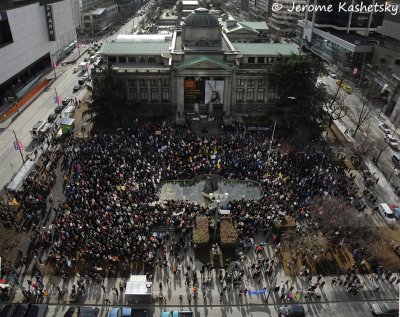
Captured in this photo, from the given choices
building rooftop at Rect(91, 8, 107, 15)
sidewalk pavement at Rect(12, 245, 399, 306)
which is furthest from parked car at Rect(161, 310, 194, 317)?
building rooftop at Rect(91, 8, 107, 15)

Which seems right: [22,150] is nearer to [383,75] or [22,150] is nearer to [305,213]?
[305,213]

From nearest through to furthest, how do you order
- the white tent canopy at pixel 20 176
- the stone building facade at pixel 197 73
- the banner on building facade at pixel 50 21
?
the white tent canopy at pixel 20 176
the stone building facade at pixel 197 73
the banner on building facade at pixel 50 21

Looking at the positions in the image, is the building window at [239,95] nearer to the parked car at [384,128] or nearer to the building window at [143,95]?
A: the building window at [143,95]

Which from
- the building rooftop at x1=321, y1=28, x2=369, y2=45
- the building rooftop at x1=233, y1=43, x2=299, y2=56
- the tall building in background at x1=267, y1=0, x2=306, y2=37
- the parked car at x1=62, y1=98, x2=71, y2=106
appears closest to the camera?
the building rooftop at x1=233, y1=43, x2=299, y2=56

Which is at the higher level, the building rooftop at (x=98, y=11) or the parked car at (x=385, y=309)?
the building rooftop at (x=98, y=11)

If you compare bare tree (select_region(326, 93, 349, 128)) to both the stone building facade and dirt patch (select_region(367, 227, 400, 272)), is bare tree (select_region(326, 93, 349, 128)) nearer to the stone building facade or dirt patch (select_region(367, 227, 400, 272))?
the stone building facade

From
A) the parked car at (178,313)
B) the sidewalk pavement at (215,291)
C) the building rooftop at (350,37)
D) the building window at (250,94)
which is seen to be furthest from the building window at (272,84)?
the parked car at (178,313)

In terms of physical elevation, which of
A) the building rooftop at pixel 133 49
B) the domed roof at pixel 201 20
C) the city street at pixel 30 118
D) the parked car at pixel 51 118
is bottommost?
the city street at pixel 30 118

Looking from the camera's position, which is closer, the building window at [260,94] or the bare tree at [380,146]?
the bare tree at [380,146]
